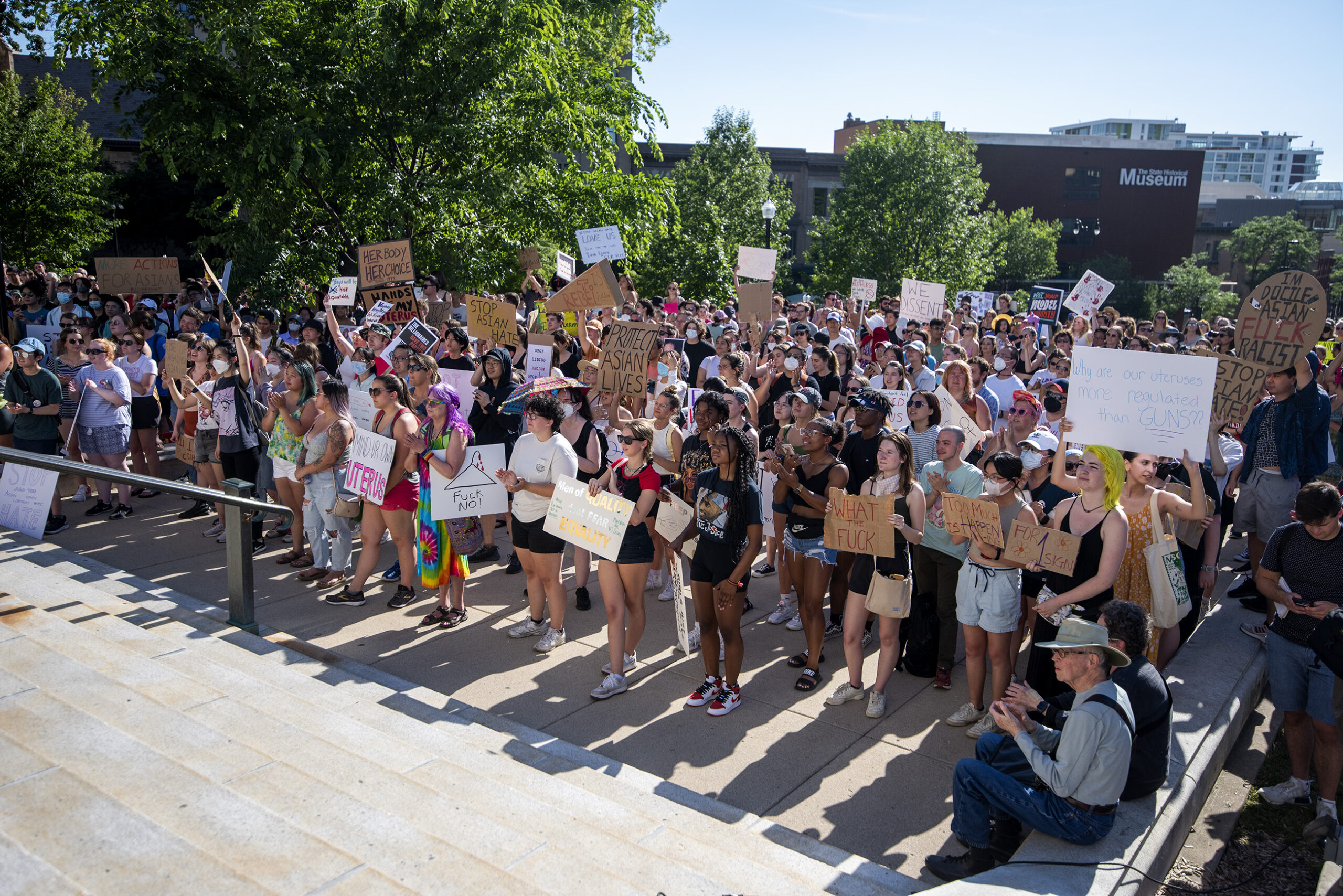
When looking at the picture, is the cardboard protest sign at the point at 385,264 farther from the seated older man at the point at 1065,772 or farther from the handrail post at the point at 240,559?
the seated older man at the point at 1065,772

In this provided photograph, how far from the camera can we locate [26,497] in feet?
26.5

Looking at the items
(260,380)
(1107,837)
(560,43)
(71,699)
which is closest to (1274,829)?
(1107,837)

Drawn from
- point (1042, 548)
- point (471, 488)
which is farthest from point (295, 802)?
point (1042, 548)

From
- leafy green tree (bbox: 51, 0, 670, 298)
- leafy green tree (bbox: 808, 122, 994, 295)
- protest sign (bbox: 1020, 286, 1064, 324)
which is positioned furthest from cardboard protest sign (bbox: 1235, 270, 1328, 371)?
leafy green tree (bbox: 808, 122, 994, 295)

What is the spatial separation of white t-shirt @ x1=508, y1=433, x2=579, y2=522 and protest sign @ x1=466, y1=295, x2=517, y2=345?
13.6 ft

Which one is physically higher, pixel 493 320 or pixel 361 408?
pixel 493 320

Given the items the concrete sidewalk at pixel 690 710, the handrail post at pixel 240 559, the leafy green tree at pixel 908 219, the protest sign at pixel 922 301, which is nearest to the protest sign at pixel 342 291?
the concrete sidewalk at pixel 690 710

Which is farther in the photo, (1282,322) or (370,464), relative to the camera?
(370,464)

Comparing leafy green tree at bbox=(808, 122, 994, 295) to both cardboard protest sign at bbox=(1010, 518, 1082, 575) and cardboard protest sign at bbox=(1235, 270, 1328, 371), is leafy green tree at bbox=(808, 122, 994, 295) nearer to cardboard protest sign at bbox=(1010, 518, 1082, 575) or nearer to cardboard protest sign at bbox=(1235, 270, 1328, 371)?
cardboard protest sign at bbox=(1235, 270, 1328, 371)

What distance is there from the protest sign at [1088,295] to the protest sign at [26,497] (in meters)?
13.1

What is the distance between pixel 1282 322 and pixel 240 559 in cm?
824

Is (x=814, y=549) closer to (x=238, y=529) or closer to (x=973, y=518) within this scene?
(x=973, y=518)

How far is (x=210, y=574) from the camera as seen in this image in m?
8.42

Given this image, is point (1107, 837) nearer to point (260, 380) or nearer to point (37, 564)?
point (37, 564)
